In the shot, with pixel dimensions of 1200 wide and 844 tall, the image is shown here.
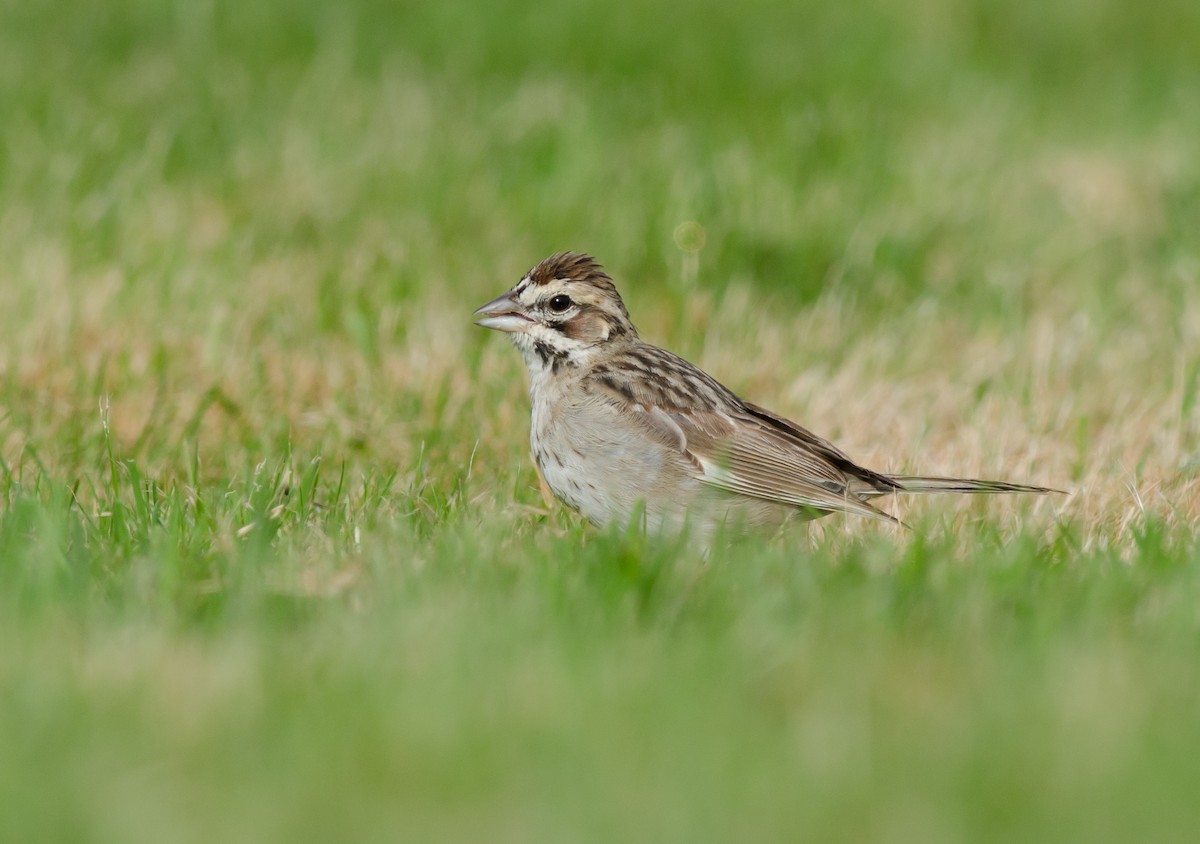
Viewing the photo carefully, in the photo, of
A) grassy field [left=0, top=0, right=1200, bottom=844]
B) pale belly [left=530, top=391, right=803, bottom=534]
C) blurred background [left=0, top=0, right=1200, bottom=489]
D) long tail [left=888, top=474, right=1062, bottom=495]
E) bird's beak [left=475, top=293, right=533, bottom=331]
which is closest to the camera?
grassy field [left=0, top=0, right=1200, bottom=844]

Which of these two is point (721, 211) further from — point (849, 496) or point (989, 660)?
point (989, 660)

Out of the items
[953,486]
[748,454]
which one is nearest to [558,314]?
[748,454]

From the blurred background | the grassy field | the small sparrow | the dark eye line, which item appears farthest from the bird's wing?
the blurred background

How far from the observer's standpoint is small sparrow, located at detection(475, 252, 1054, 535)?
538 centimetres

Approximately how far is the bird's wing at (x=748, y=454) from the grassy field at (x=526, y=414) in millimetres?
172

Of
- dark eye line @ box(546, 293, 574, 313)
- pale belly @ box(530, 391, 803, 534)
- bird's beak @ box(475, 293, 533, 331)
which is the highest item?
dark eye line @ box(546, 293, 574, 313)

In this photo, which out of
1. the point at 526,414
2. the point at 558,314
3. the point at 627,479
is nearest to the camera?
the point at 627,479

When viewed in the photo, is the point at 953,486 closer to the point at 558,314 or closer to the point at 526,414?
the point at 558,314

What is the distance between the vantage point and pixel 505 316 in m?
6.00

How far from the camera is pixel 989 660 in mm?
3725

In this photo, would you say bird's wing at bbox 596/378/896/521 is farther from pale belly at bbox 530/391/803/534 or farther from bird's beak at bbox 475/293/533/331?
bird's beak at bbox 475/293/533/331

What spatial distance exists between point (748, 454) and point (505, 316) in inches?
40.0

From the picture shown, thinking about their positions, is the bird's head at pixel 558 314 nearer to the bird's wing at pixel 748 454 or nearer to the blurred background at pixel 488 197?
the bird's wing at pixel 748 454

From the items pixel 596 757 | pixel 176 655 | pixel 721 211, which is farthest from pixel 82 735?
pixel 721 211
